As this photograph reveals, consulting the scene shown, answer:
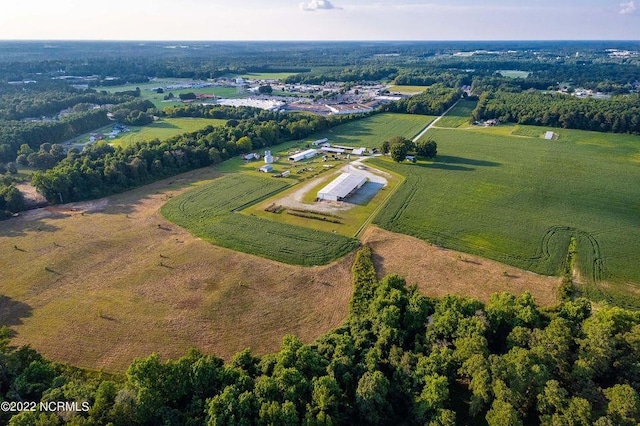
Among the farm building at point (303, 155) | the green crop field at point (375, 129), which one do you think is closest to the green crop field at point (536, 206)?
the farm building at point (303, 155)

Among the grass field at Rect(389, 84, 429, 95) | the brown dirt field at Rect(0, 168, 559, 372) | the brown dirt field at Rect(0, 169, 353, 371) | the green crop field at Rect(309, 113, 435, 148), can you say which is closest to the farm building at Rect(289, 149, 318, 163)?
the green crop field at Rect(309, 113, 435, 148)

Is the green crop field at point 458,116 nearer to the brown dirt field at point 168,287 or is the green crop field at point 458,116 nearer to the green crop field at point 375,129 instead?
the green crop field at point 375,129

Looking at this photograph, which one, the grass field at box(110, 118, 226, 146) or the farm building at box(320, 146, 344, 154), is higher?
the grass field at box(110, 118, 226, 146)

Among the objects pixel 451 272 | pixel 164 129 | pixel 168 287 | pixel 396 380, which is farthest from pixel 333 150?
pixel 396 380

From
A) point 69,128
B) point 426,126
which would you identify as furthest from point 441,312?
point 69,128

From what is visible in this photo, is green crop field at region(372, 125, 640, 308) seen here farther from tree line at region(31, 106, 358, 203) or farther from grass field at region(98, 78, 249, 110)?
grass field at region(98, 78, 249, 110)

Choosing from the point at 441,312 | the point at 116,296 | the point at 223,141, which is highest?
the point at 223,141

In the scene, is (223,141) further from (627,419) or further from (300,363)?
(627,419)
